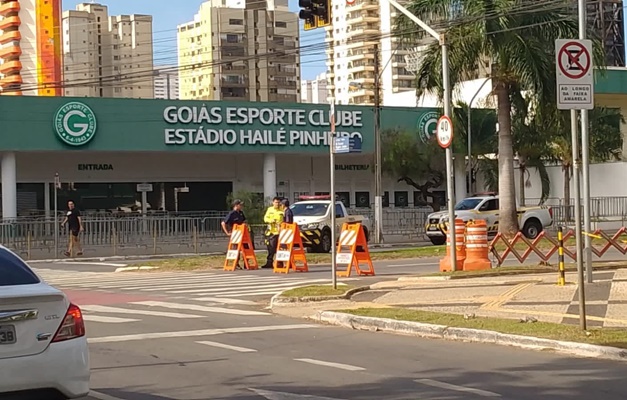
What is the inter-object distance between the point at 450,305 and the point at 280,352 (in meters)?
4.55

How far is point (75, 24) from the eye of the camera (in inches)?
6161

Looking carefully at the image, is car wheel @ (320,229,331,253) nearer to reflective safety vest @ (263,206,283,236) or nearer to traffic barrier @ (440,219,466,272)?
reflective safety vest @ (263,206,283,236)

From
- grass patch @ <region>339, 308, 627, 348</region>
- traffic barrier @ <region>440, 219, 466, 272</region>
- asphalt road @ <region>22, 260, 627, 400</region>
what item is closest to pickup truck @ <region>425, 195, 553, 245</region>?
traffic barrier @ <region>440, 219, 466, 272</region>

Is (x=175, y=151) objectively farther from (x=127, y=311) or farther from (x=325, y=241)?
(x=127, y=311)

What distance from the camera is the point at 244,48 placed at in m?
140

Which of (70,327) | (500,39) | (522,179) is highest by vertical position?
(500,39)

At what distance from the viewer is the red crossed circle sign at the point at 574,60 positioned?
452 inches

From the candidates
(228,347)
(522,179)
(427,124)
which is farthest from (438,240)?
(228,347)

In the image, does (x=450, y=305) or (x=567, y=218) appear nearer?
(x=450, y=305)

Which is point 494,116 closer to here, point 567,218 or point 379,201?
point 567,218

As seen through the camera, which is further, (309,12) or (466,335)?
(309,12)

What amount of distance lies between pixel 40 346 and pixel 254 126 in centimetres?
4065

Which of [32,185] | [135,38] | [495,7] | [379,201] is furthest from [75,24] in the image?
[495,7]

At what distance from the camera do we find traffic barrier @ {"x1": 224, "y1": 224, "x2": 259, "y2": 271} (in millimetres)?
26297
